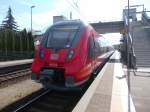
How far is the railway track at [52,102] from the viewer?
8750mm

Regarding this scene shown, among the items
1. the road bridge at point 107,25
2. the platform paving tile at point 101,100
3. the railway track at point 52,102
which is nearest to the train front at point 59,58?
the railway track at point 52,102

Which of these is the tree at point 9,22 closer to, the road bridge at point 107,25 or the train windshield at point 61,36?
the road bridge at point 107,25

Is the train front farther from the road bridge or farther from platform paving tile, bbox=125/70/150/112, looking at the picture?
the road bridge

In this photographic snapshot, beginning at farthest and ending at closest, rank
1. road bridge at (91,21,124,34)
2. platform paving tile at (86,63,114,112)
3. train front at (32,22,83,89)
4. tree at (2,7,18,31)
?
tree at (2,7,18,31) → road bridge at (91,21,124,34) → train front at (32,22,83,89) → platform paving tile at (86,63,114,112)

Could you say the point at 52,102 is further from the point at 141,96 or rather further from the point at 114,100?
the point at 141,96

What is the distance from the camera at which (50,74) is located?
970cm

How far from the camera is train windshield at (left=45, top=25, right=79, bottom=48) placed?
10320mm

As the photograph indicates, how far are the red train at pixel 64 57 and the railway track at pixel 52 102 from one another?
583mm

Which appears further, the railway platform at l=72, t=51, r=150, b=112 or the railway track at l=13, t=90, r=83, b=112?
the railway track at l=13, t=90, r=83, b=112

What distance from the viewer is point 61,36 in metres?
10.6

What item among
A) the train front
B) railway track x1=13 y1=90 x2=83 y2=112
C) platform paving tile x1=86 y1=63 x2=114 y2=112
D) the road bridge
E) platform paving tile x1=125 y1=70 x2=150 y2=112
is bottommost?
railway track x1=13 y1=90 x2=83 y2=112

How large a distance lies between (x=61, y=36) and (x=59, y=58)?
1140mm

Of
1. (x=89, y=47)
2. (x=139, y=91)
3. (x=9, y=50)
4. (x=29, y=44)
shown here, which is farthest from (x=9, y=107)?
(x=29, y=44)

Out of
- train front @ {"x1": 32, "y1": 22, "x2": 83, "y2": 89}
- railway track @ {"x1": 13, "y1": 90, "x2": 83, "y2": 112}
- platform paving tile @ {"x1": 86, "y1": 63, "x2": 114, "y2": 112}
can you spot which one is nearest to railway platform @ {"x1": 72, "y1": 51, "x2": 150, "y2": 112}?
platform paving tile @ {"x1": 86, "y1": 63, "x2": 114, "y2": 112}
